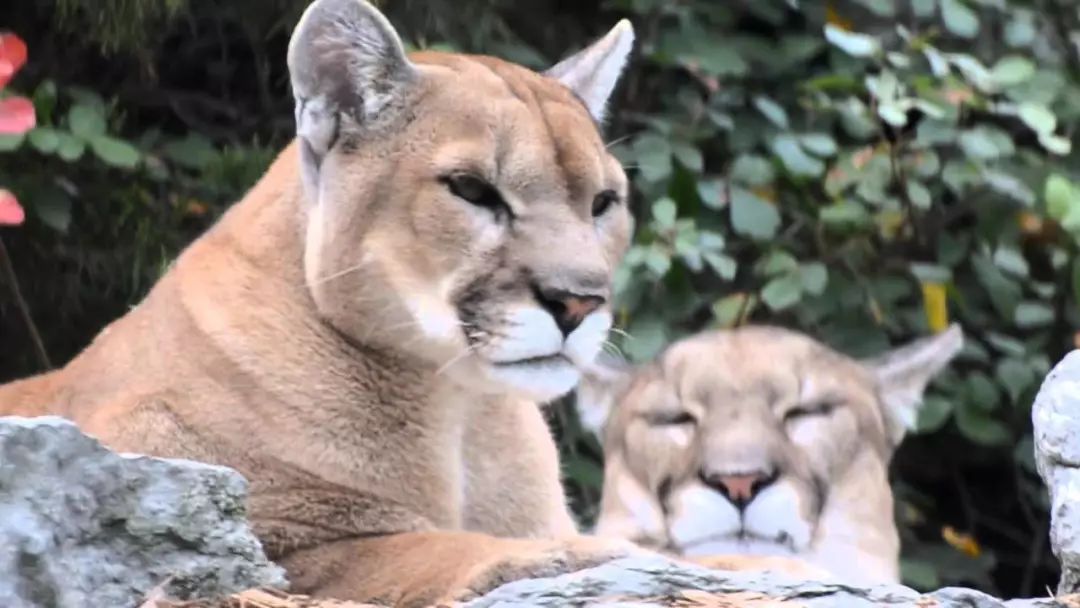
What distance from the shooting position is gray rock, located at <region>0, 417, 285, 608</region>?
2.61 m

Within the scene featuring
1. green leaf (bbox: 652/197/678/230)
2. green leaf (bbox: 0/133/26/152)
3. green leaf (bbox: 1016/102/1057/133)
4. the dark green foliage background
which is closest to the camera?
green leaf (bbox: 0/133/26/152)

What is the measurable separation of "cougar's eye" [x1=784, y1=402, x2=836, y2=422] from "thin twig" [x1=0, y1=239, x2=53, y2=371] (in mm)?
1841

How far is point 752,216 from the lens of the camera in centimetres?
569

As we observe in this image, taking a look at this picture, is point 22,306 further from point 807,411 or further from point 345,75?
point 807,411

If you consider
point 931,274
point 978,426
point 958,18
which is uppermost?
point 958,18

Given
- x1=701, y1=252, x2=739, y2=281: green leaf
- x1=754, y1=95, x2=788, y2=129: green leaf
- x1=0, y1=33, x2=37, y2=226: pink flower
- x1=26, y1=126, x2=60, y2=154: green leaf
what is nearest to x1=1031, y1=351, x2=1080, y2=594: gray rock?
x1=0, y1=33, x2=37, y2=226: pink flower

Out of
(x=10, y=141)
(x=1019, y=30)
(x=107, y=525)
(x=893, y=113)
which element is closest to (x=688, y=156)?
(x=893, y=113)

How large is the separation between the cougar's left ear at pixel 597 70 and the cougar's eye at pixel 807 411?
30.4 inches

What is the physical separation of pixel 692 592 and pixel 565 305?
2.44 feet

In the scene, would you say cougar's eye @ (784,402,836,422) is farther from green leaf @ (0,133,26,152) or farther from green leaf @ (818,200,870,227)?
green leaf @ (0,133,26,152)

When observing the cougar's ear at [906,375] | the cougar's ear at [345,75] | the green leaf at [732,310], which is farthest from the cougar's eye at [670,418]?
the green leaf at [732,310]

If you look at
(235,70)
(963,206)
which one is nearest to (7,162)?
(235,70)

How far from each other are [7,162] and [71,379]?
134cm

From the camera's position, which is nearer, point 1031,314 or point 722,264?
point 722,264
